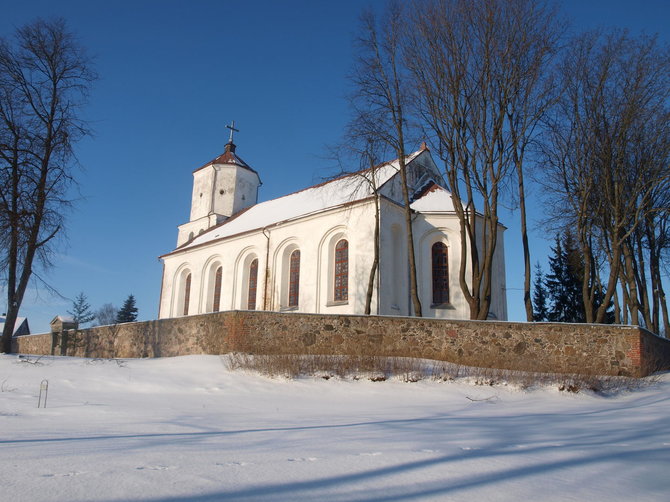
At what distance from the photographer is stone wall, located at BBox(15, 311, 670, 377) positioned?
14.7 m

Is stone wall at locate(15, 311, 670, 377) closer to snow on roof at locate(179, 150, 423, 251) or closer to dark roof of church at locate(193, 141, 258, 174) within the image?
snow on roof at locate(179, 150, 423, 251)

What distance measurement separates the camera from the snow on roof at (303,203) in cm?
2423

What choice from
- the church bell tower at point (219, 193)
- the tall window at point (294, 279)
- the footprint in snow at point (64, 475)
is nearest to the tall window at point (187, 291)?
the church bell tower at point (219, 193)

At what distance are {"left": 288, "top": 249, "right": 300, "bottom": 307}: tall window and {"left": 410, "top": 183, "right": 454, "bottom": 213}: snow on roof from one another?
612 centimetres

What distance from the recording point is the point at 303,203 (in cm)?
2923

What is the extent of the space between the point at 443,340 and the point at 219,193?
25.8 meters

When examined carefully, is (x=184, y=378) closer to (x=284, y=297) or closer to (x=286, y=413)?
(x=286, y=413)

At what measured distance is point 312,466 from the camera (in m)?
4.62

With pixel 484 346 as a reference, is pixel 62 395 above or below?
below

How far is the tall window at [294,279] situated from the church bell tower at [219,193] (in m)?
12.2

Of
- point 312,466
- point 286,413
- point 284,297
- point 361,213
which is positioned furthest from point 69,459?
point 284,297

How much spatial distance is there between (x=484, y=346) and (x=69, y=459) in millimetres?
12738

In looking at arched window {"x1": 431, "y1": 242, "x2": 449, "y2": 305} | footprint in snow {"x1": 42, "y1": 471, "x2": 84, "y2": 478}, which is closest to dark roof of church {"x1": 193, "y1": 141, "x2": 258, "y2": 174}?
arched window {"x1": 431, "y1": 242, "x2": 449, "y2": 305}

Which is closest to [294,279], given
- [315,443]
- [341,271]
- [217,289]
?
[341,271]
